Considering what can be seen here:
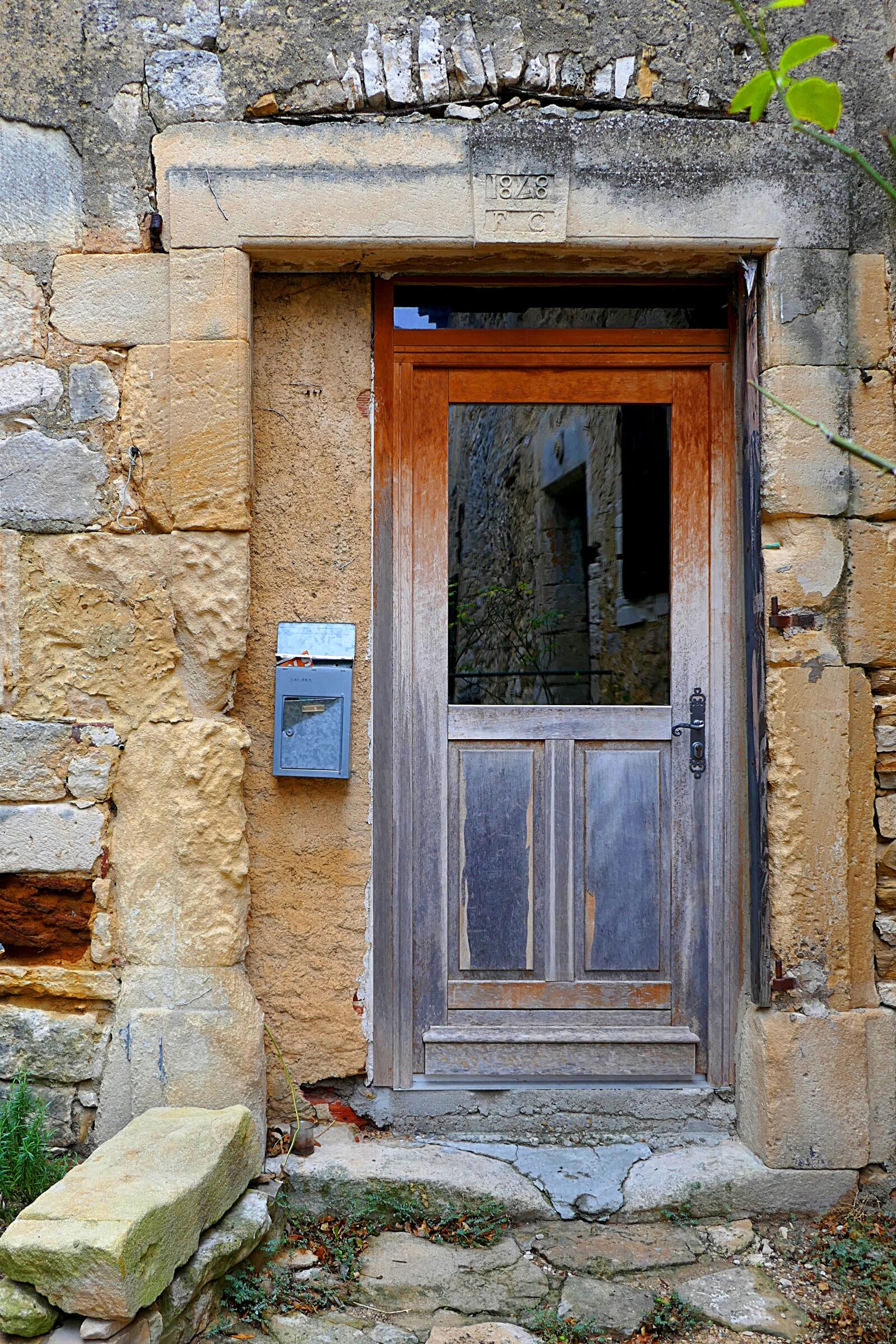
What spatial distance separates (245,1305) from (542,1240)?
2.48 feet

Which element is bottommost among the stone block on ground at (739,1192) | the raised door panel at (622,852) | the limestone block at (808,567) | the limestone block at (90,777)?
the stone block on ground at (739,1192)

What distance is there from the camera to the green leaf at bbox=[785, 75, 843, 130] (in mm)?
1287

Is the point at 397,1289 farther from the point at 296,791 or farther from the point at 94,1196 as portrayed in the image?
the point at 296,791

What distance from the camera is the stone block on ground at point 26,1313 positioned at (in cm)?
185

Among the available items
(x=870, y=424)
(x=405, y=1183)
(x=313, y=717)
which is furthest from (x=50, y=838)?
(x=870, y=424)

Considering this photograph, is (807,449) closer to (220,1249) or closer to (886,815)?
(886,815)

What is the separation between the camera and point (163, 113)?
2.59 meters

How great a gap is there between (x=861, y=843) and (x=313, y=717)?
1.53m

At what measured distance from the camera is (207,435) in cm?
258

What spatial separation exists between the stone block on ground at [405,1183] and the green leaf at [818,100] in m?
2.46

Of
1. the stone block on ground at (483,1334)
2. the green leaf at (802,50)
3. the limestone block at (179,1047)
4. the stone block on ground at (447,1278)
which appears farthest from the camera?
the limestone block at (179,1047)

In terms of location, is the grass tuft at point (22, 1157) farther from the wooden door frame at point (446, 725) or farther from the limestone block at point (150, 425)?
the limestone block at point (150, 425)

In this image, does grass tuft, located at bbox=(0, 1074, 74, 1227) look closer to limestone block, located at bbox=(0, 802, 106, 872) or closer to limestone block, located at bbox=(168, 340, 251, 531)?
limestone block, located at bbox=(0, 802, 106, 872)

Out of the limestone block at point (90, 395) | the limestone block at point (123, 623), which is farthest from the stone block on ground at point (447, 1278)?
the limestone block at point (90, 395)
